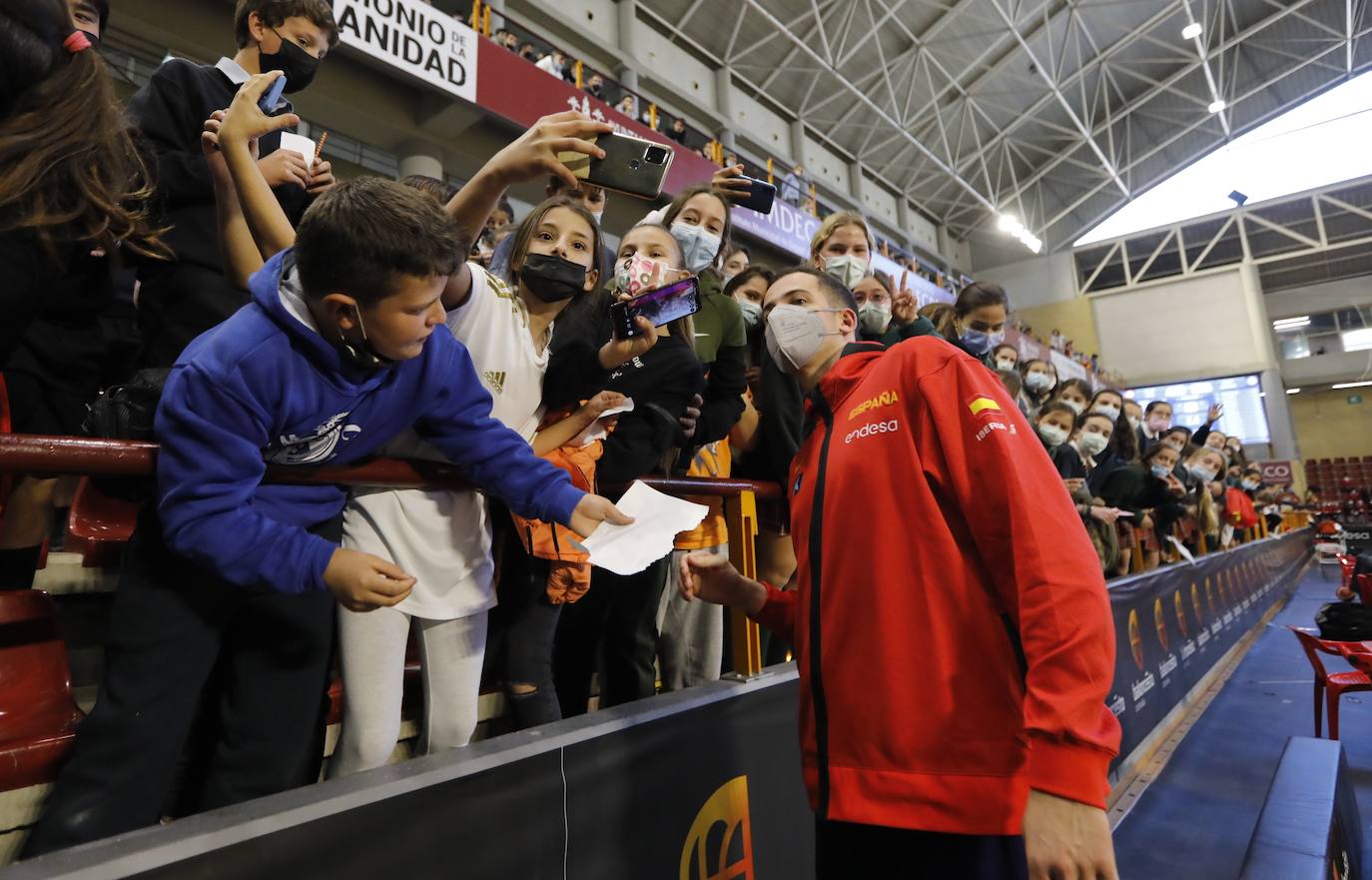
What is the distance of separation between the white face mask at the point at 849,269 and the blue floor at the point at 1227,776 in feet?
8.30

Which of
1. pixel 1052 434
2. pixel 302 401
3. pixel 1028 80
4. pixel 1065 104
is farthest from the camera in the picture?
pixel 1065 104

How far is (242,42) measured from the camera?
171 cm

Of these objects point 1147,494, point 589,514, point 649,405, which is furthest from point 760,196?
point 1147,494

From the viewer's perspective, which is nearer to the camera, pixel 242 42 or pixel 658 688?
pixel 242 42

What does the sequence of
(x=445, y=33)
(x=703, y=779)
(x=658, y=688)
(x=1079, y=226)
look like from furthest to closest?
1. (x=1079, y=226)
2. (x=445, y=33)
3. (x=658, y=688)
4. (x=703, y=779)

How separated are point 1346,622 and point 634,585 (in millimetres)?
4389

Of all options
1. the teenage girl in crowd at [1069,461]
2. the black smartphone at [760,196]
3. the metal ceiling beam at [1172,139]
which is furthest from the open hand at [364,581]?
the metal ceiling beam at [1172,139]

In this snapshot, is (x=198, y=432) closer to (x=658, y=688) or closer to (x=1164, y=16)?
(x=658, y=688)

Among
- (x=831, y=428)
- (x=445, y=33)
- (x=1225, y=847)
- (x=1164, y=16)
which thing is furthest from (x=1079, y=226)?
(x=831, y=428)

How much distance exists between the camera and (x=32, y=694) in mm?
1037

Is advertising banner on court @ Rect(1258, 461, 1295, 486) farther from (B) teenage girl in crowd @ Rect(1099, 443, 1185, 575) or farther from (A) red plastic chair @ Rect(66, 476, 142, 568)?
(A) red plastic chair @ Rect(66, 476, 142, 568)

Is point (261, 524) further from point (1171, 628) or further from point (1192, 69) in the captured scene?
point (1192, 69)

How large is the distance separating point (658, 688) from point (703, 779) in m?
0.67

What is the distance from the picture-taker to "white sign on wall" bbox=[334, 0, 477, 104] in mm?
6004
